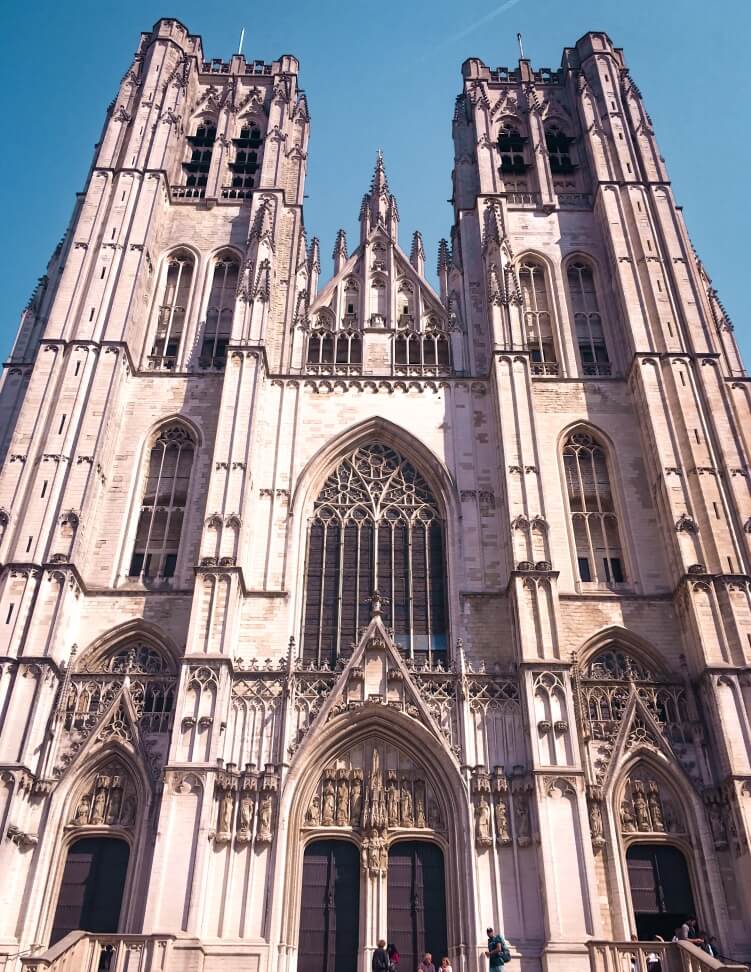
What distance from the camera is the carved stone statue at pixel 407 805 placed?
19109 mm

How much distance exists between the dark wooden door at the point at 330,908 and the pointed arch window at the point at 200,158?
76.1 ft

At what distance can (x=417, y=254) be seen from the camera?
102 feet

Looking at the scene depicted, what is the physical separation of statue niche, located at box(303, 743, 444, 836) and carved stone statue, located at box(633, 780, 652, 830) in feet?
13.5

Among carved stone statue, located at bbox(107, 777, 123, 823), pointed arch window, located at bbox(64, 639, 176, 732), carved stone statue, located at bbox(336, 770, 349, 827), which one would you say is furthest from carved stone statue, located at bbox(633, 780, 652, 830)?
carved stone statue, located at bbox(107, 777, 123, 823)

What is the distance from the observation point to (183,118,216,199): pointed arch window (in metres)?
33.7

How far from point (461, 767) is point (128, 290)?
1710cm

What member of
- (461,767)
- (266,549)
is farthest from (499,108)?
(461,767)

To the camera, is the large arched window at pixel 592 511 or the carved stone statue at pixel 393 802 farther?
the large arched window at pixel 592 511

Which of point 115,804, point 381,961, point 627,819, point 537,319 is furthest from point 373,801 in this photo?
point 537,319

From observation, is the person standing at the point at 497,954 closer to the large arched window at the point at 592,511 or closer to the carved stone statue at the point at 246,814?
the carved stone statue at the point at 246,814

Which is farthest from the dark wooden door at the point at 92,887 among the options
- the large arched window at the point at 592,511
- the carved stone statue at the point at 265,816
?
the large arched window at the point at 592,511

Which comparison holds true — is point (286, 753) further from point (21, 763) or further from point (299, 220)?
point (299, 220)

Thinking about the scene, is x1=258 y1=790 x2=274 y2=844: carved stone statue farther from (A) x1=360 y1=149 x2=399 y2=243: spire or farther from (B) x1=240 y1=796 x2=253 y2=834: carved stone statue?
(A) x1=360 y1=149 x2=399 y2=243: spire

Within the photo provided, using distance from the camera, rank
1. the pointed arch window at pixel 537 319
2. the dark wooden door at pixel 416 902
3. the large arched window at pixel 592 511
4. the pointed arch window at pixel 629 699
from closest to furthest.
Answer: the dark wooden door at pixel 416 902
the pointed arch window at pixel 629 699
the large arched window at pixel 592 511
the pointed arch window at pixel 537 319
